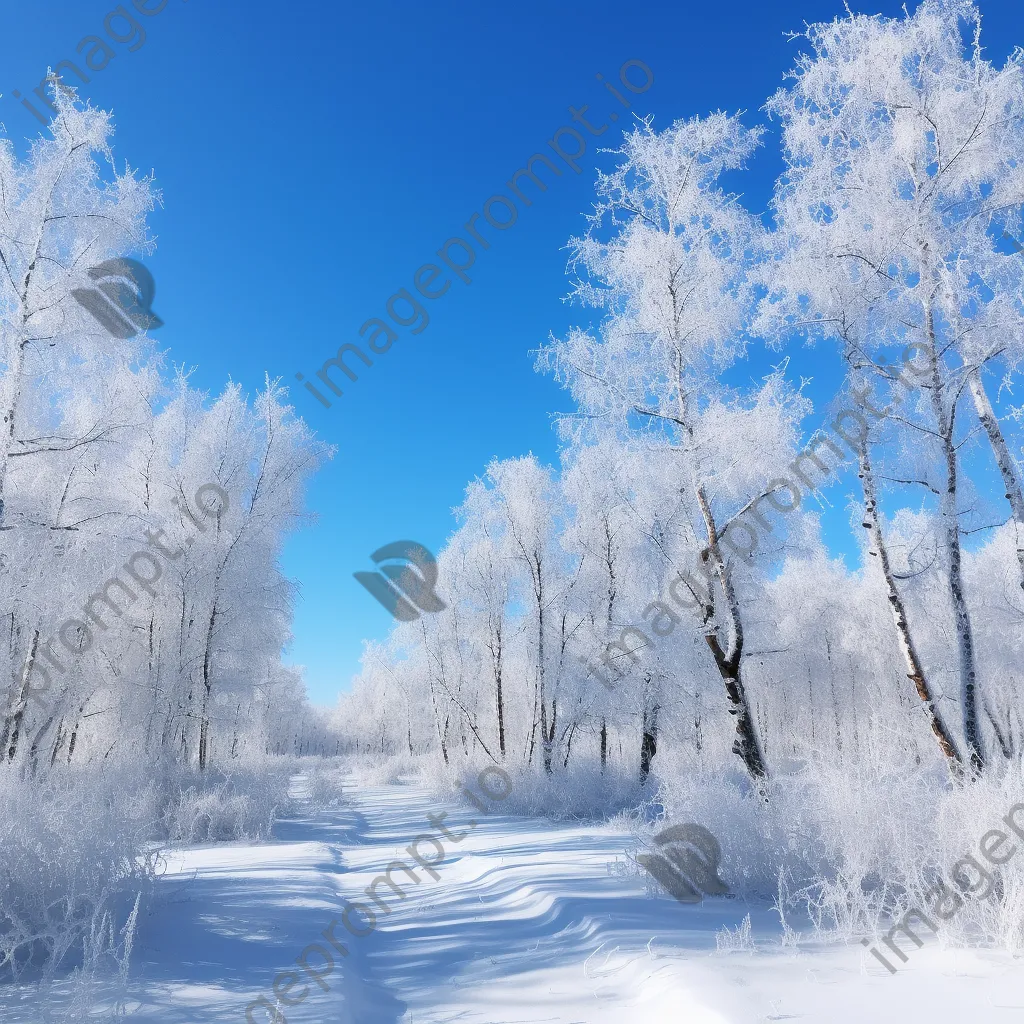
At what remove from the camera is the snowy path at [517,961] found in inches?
125

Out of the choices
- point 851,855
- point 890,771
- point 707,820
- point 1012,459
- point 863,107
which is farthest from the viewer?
point 863,107

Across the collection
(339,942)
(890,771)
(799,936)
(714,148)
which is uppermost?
(714,148)

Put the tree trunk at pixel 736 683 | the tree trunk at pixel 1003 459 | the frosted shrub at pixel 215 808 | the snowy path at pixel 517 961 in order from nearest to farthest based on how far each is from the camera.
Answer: the snowy path at pixel 517 961 → the tree trunk at pixel 1003 459 → the tree trunk at pixel 736 683 → the frosted shrub at pixel 215 808

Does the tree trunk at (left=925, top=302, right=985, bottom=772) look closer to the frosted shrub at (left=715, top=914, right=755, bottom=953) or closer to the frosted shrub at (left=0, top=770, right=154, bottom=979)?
the frosted shrub at (left=715, top=914, right=755, bottom=953)

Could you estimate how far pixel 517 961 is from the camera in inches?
177

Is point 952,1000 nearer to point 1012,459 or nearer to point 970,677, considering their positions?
point 970,677

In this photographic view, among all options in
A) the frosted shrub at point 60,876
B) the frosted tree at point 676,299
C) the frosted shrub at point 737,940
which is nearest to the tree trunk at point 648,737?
the frosted tree at point 676,299

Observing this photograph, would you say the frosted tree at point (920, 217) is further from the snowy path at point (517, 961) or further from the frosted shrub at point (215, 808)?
the frosted shrub at point (215, 808)

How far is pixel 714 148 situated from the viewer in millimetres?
9023

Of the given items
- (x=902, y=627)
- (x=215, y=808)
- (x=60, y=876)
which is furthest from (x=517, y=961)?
(x=215, y=808)

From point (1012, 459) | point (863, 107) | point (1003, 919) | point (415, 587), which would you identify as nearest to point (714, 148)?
point (863, 107)

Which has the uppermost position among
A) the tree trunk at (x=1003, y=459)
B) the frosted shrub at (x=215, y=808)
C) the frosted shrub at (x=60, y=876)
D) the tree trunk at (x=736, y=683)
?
the tree trunk at (x=1003, y=459)

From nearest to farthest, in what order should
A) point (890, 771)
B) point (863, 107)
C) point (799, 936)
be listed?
point (799, 936) → point (890, 771) → point (863, 107)

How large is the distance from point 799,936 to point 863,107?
10.3 m
